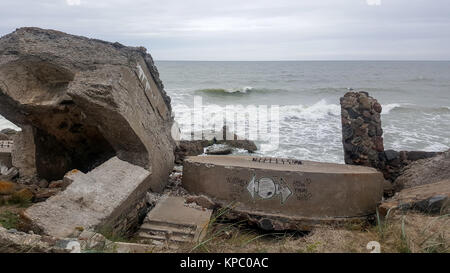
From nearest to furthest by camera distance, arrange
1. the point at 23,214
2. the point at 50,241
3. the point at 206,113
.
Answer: the point at 50,241
the point at 23,214
the point at 206,113

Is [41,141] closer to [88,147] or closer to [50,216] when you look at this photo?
[88,147]

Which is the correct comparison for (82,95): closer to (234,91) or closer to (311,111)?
Result: (311,111)

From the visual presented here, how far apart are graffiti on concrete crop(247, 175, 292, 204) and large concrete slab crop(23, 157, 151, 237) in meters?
1.34

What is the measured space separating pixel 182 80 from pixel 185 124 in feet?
60.0

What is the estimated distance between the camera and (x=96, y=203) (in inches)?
150

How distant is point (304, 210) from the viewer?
496cm

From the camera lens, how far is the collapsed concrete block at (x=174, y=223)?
14.0ft

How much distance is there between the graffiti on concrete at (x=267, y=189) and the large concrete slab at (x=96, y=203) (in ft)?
4.41

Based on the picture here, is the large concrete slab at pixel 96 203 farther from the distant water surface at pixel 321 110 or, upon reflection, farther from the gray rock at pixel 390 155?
the distant water surface at pixel 321 110

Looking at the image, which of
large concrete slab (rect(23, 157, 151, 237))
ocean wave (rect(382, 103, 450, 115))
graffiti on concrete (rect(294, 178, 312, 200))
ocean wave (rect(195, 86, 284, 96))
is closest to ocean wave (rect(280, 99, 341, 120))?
ocean wave (rect(382, 103, 450, 115))

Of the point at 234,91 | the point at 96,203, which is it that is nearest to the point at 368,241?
the point at 96,203

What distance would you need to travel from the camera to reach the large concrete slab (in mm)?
3377

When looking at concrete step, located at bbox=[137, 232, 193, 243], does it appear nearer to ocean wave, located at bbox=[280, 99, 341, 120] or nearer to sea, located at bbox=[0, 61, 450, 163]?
sea, located at bbox=[0, 61, 450, 163]
